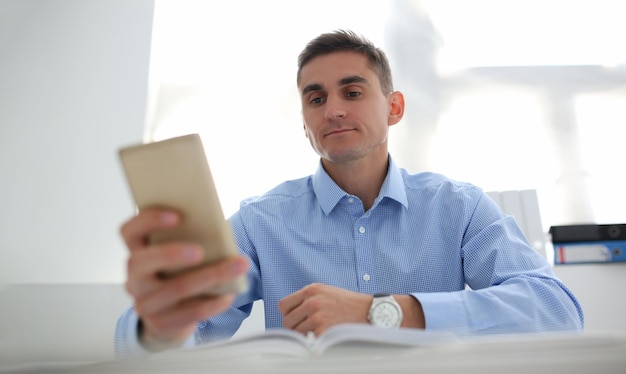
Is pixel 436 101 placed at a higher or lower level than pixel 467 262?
higher

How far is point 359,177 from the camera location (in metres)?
1.46

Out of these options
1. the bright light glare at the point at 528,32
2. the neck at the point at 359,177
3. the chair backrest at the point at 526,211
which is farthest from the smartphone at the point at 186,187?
the bright light glare at the point at 528,32

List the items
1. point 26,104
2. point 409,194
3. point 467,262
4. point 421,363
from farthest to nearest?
point 26,104 < point 409,194 < point 467,262 < point 421,363

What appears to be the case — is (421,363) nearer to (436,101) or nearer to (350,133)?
(350,133)

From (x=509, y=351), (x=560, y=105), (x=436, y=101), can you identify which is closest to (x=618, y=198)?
(x=560, y=105)

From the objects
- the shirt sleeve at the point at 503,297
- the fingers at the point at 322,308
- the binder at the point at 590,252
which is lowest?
the binder at the point at 590,252

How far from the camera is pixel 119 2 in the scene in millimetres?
2428

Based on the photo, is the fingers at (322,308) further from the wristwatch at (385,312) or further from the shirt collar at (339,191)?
the shirt collar at (339,191)

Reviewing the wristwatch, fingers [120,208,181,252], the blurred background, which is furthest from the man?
the blurred background

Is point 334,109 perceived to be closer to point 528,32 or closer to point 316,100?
point 316,100

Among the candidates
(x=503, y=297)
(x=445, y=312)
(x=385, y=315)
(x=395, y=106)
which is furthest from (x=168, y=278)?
(x=395, y=106)

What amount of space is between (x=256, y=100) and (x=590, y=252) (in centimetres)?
147

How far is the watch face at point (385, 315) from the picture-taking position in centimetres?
89

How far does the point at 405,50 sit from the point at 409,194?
1.27 metres
